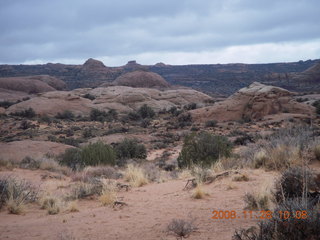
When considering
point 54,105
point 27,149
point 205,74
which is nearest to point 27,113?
point 54,105

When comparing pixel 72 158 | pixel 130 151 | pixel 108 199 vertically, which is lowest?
pixel 130 151

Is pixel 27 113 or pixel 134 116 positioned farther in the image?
pixel 134 116

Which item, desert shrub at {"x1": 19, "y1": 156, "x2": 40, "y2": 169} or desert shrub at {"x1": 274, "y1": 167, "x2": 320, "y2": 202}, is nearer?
desert shrub at {"x1": 274, "y1": 167, "x2": 320, "y2": 202}

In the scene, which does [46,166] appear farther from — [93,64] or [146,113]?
[93,64]

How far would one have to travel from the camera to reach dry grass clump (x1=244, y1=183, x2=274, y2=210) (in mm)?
4530

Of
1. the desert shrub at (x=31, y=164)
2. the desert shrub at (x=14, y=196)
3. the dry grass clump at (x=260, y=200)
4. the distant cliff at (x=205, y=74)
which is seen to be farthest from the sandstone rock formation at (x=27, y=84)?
the dry grass clump at (x=260, y=200)

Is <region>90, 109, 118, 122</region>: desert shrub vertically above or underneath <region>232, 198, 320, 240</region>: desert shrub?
underneath

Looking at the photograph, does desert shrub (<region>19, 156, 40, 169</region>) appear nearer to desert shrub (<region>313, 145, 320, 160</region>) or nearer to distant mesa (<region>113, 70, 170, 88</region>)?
desert shrub (<region>313, 145, 320, 160</region>)

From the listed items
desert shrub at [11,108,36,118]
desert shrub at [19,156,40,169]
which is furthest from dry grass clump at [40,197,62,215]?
desert shrub at [11,108,36,118]

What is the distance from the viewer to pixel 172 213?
16.7ft

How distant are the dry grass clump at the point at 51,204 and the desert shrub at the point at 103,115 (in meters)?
27.6

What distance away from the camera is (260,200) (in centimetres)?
463

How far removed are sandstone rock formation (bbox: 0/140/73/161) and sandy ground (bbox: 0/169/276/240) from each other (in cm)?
888

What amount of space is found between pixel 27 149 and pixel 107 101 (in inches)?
1101
